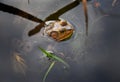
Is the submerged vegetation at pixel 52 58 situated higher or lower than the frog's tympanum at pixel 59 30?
lower

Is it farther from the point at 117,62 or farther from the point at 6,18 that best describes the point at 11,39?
the point at 117,62

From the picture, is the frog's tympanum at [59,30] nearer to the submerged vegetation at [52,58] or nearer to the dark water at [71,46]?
the dark water at [71,46]

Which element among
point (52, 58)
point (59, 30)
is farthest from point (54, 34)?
point (52, 58)

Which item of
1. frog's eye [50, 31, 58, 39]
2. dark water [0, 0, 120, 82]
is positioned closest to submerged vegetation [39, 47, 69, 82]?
dark water [0, 0, 120, 82]

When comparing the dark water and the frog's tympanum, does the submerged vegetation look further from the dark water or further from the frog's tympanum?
the frog's tympanum

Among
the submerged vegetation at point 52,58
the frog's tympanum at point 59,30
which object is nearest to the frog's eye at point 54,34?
the frog's tympanum at point 59,30
